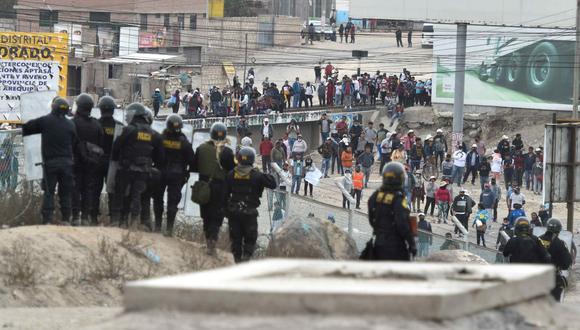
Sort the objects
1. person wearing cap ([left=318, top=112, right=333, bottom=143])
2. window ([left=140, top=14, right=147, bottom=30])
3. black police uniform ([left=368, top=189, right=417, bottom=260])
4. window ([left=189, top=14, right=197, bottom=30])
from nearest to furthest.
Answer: black police uniform ([left=368, top=189, right=417, bottom=260]) < person wearing cap ([left=318, top=112, right=333, bottom=143]) < window ([left=140, top=14, right=147, bottom=30]) < window ([left=189, top=14, right=197, bottom=30])

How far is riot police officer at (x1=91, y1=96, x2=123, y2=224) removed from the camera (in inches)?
554

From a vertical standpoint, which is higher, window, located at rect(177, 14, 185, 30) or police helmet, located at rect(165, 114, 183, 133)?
window, located at rect(177, 14, 185, 30)

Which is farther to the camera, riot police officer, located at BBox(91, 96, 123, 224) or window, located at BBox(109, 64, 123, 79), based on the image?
window, located at BBox(109, 64, 123, 79)

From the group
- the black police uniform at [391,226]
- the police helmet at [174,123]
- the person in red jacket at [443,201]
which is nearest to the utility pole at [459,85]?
the person in red jacket at [443,201]

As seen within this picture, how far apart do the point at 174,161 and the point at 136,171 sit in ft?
1.61

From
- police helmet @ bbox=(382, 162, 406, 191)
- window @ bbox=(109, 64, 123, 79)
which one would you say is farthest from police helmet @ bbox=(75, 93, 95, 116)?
window @ bbox=(109, 64, 123, 79)

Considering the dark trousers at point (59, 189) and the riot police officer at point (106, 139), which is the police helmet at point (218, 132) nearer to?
the riot police officer at point (106, 139)

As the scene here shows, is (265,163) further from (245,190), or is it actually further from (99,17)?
(99,17)

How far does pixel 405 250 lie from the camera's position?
10742 mm

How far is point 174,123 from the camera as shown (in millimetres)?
13781

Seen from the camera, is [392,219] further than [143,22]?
No

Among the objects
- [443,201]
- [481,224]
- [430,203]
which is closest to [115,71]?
[430,203]

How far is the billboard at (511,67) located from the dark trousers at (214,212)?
3260 cm

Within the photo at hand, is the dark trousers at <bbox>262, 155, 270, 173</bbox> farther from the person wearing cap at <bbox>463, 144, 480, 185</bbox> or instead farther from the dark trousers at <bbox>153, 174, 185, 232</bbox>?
the dark trousers at <bbox>153, 174, 185, 232</bbox>
